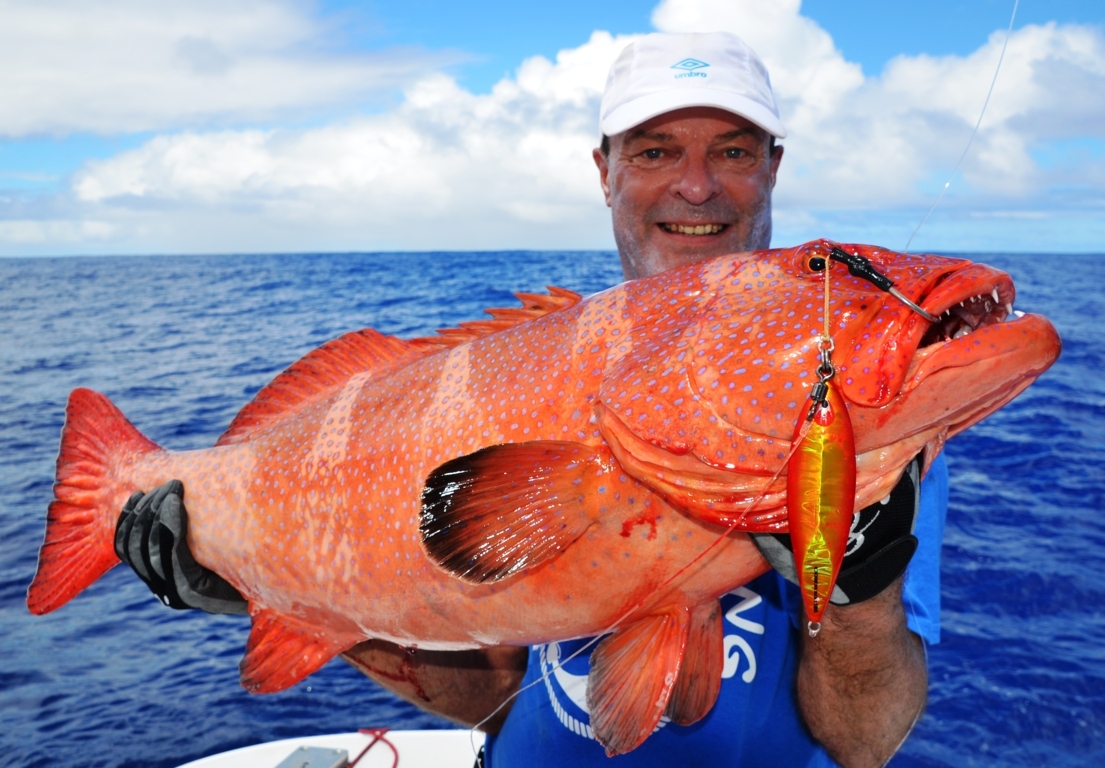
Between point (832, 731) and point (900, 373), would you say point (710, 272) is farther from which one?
point (832, 731)

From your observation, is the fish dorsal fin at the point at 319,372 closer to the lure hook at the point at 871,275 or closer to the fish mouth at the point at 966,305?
the lure hook at the point at 871,275

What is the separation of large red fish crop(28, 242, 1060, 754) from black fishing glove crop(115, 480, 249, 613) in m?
0.07

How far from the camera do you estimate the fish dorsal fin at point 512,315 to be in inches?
93.4

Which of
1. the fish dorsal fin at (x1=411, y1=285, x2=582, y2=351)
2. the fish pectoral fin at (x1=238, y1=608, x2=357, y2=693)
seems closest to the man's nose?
the fish dorsal fin at (x1=411, y1=285, x2=582, y2=351)

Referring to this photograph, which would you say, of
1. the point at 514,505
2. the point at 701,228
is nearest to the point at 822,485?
the point at 514,505

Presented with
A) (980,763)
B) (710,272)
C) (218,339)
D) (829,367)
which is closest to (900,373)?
(829,367)

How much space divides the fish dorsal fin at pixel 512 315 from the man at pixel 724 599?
95 centimetres

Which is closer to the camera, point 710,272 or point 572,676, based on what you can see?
point 710,272

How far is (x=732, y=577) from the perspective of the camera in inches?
76.3

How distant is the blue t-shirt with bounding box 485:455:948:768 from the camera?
2377mm

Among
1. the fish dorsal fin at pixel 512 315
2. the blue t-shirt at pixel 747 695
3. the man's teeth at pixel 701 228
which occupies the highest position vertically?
the man's teeth at pixel 701 228

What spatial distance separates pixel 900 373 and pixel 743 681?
4.23 ft

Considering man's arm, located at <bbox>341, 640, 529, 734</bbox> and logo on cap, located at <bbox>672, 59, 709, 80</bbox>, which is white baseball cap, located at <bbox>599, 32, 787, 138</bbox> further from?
man's arm, located at <bbox>341, 640, 529, 734</bbox>

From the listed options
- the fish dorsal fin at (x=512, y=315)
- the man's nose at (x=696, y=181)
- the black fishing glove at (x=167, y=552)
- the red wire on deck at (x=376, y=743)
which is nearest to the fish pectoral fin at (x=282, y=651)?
the black fishing glove at (x=167, y=552)
